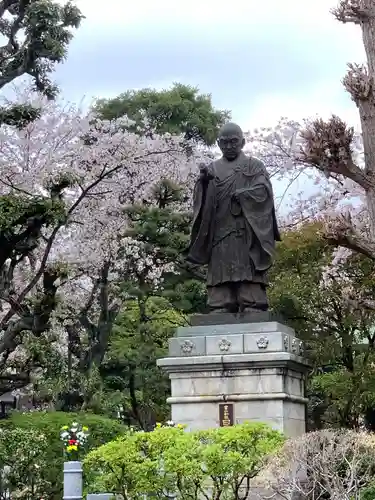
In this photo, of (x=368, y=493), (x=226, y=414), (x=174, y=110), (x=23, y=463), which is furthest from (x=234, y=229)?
(x=174, y=110)

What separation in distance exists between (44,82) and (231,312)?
6.99m

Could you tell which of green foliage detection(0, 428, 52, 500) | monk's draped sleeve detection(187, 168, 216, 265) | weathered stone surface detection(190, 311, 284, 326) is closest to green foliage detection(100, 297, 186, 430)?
green foliage detection(0, 428, 52, 500)

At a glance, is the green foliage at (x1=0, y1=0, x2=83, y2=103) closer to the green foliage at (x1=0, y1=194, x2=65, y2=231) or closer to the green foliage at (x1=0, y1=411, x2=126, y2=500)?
the green foliage at (x1=0, y1=194, x2=65, y2=231)

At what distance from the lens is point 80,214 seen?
72.9 feet

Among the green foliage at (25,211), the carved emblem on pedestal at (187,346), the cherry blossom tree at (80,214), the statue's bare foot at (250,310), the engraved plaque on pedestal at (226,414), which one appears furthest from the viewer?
the cherry blossom tree at (80,214)

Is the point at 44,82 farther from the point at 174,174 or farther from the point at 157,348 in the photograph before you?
the point at 157,348

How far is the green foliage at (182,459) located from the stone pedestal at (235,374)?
6.98 feet

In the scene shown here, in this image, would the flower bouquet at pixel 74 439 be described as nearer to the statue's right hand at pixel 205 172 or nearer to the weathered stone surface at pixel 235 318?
the weathered stone surface at pixel 235 318

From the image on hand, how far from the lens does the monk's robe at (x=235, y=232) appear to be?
14242 millimetres

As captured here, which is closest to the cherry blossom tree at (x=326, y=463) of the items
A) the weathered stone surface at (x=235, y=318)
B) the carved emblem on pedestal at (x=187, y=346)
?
the weathered stone surface at (x=235, y=318)

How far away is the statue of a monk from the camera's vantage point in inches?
561

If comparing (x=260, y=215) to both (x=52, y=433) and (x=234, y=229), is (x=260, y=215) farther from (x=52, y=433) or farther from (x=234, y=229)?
(x=52, y=433)

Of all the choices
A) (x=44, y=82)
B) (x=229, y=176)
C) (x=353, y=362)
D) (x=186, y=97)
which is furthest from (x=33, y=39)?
(x=186, y=97)

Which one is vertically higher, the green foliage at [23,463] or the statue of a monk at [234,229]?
the statue of a monk at [234,229]
